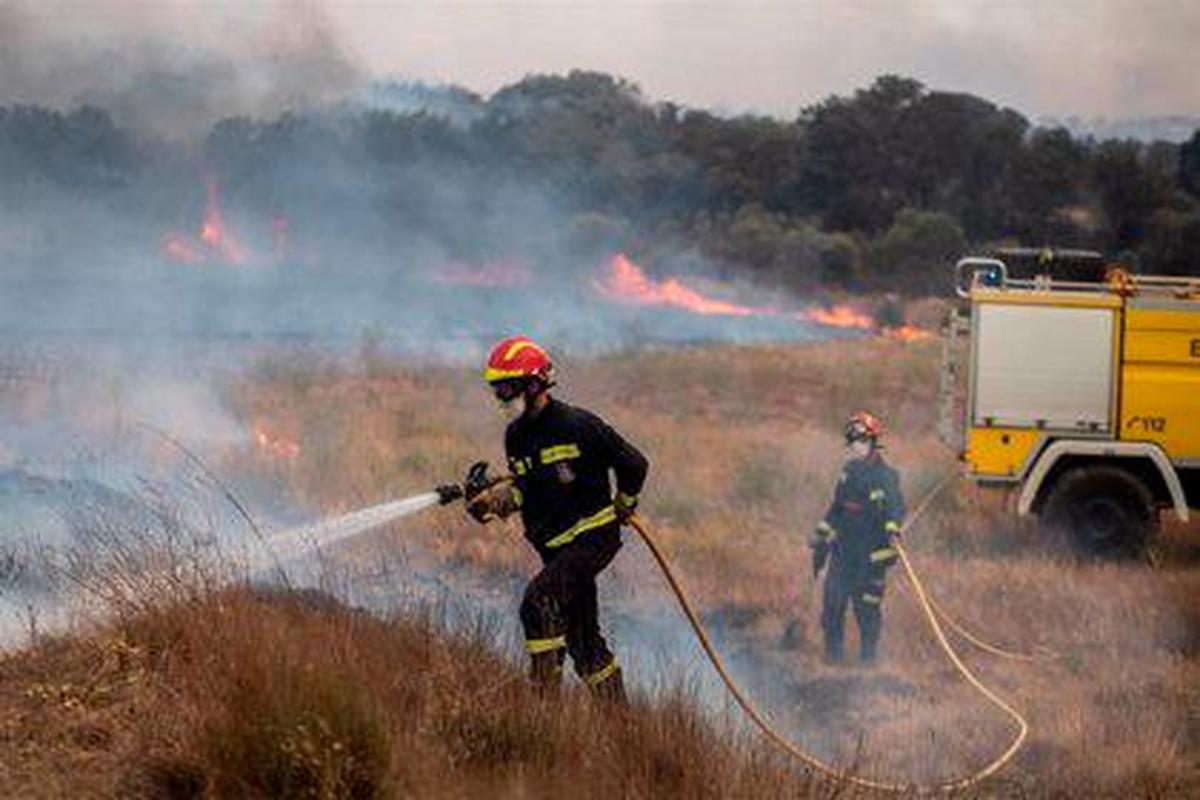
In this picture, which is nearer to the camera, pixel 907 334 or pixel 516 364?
pixel 516 364

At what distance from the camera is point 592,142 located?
165 feet

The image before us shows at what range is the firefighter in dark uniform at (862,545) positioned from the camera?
9.96m

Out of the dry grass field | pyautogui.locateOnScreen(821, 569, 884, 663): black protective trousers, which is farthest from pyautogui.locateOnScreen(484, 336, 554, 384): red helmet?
pyautogui.locateOnScreen(821, 569, 884, 663): black protective trousers

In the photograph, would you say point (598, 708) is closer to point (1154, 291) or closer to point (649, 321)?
point (1154, 291)

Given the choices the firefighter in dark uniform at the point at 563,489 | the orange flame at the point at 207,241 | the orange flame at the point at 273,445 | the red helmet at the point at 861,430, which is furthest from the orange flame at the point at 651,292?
the firefighter in dark uniform at the point at 563,489

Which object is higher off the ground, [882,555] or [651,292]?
[651,292]

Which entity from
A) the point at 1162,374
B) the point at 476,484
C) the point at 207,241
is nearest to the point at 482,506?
the point at 476,484

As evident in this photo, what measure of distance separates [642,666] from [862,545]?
72.4 inches

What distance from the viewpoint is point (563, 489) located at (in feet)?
23.1

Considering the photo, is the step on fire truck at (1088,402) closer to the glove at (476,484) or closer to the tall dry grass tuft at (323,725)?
the glove at (476,484)

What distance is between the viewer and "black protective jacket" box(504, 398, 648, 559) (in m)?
6.99

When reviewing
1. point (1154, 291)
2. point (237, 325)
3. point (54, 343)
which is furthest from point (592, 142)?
point (1154, 291)

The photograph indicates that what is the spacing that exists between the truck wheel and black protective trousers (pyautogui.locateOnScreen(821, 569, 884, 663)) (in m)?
3.60

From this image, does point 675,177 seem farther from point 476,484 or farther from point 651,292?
point 476,484
